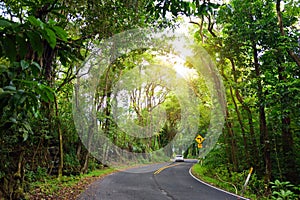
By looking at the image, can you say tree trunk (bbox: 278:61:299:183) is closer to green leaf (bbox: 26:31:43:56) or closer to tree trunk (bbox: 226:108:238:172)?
tree trunk (bbox: 226:108:238:172)

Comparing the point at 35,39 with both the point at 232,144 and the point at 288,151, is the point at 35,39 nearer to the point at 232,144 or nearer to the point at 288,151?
the point at 288,151

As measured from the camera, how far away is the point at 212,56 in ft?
41.0

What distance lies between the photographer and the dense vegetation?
2.65 metres

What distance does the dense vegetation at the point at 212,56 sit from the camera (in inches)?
104

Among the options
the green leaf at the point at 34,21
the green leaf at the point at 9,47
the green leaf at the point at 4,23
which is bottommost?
the green leaf at the point at 9,47

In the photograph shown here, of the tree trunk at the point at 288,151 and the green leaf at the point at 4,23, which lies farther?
the tree trunk at the point at 288,151

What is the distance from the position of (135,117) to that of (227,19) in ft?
66.2

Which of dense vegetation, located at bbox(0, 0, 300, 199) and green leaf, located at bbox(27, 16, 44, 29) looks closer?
green leaf, located at bbox(27, 16, 44, 29)

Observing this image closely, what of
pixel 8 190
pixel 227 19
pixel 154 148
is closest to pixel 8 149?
pixel 8 190

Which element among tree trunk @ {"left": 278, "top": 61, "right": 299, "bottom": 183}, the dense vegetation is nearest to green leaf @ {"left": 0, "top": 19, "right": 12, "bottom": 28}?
the dense vegetation

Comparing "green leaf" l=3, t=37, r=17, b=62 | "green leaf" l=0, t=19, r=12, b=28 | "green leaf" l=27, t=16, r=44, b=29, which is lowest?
"green leaf" l=3, t=37, r=17, b=62

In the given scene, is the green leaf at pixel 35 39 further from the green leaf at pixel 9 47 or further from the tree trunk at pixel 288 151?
the tree trunk at pixel 288 151

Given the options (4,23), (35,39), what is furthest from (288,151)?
(4,23)

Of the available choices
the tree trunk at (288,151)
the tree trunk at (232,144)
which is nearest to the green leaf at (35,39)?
the tree trunk at (288,151)
